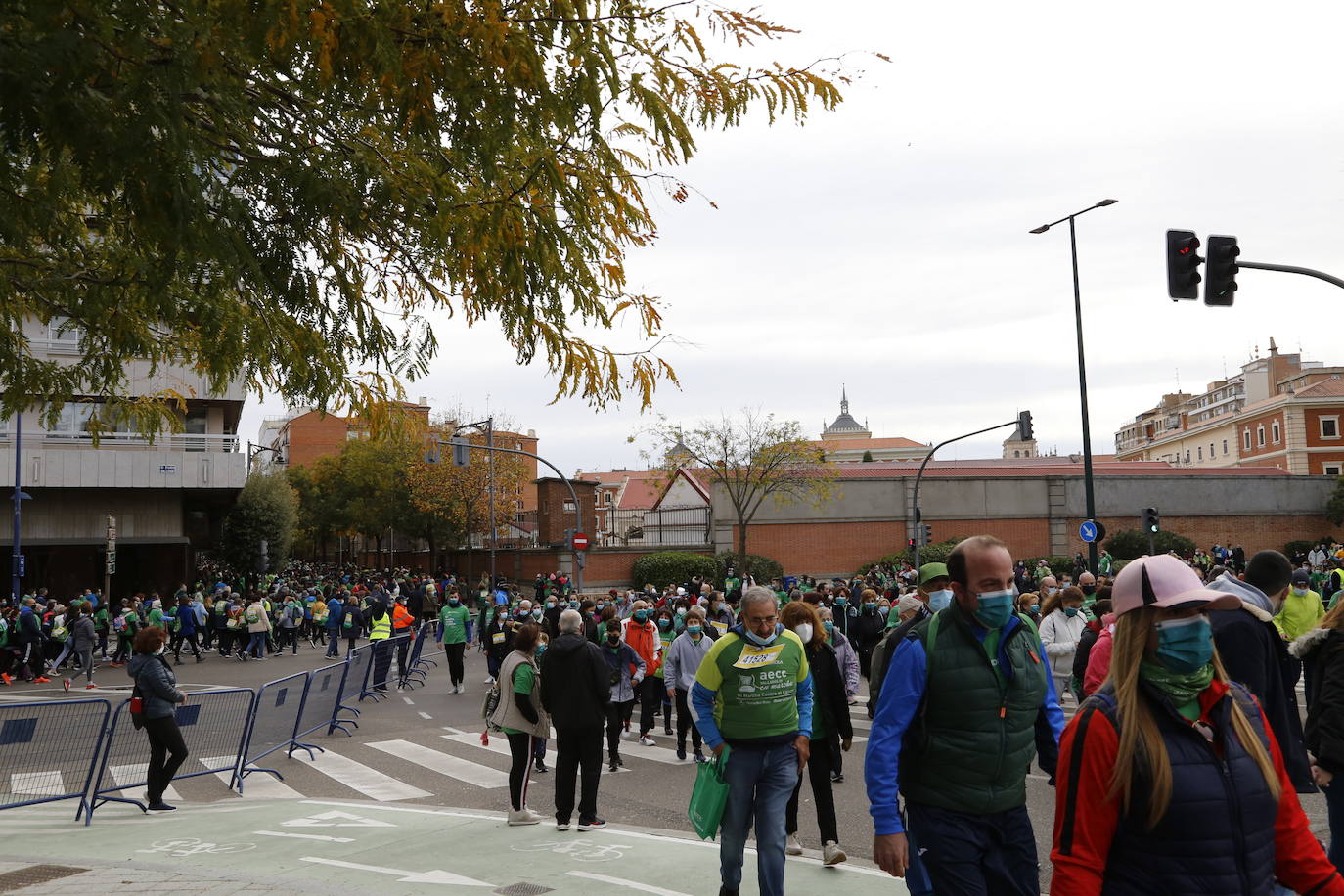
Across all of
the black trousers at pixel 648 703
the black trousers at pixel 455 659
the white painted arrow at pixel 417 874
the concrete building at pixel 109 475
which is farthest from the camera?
the concrete building at pixel 109 475

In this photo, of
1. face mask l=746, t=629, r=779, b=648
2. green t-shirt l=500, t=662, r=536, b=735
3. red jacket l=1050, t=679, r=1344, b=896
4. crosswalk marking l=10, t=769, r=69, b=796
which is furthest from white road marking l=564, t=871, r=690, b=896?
crosswalk marking l=10, t=769, r=69, b=796

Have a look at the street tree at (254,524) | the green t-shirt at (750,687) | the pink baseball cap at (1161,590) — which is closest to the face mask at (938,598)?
the green t-shirt at (750,687)

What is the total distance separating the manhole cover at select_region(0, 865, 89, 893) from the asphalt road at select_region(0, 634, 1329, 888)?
2.84 meters

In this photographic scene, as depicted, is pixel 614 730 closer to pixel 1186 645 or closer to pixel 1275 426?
pixel 1186 645

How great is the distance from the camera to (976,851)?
4.07m

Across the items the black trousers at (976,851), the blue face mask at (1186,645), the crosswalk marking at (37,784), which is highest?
the blue face mask at (1186,645)

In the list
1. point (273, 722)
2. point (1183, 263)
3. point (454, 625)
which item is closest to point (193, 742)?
point (273, 722)

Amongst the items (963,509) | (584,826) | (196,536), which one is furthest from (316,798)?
(196,536)

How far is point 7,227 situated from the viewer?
517 cm

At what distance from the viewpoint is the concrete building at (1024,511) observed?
1740 inches

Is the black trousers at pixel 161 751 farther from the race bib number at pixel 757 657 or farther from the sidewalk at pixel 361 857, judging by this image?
the race bib number at pixel 757 657

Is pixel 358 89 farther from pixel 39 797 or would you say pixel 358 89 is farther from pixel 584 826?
pixel 39 797

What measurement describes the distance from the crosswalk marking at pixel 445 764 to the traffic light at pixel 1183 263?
10.8 m

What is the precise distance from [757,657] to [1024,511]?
42049 mm
